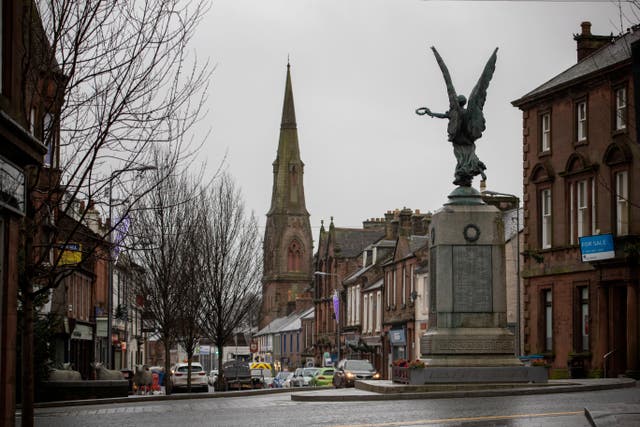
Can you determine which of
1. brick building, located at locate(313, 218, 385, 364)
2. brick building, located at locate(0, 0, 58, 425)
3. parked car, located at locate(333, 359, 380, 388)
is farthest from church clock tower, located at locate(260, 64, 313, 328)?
brick building, located at locate(0, 0, 58, 425)

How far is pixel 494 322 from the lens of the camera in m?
27.4

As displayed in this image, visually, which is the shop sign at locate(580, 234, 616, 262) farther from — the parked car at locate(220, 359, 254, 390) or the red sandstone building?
the parked car at locate(220, 359, 254, 390)

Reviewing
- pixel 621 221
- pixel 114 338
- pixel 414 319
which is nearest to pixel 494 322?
pixel 621 221

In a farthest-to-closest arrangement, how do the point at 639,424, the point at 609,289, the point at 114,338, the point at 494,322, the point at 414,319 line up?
the point at 114,338 < the point at 414,319 < the point at 609,289 < the point at 494,322 < the point at 639,424

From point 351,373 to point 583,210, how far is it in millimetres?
11112

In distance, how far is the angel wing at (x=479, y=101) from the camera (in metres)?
28.7

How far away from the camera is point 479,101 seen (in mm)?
28969

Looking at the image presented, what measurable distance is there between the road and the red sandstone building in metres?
13.1

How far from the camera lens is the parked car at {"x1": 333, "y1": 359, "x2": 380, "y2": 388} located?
42.9 meters

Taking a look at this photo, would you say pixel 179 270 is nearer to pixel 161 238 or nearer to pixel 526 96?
pixel 161 238

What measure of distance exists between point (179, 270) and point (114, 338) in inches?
1110

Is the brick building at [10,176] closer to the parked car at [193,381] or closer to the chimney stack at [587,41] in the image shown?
the chimney stack at [587,41]

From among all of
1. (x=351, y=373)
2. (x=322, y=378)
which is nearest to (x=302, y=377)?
(x=322, y=378)

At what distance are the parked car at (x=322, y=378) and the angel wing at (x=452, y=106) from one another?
82.1ft
